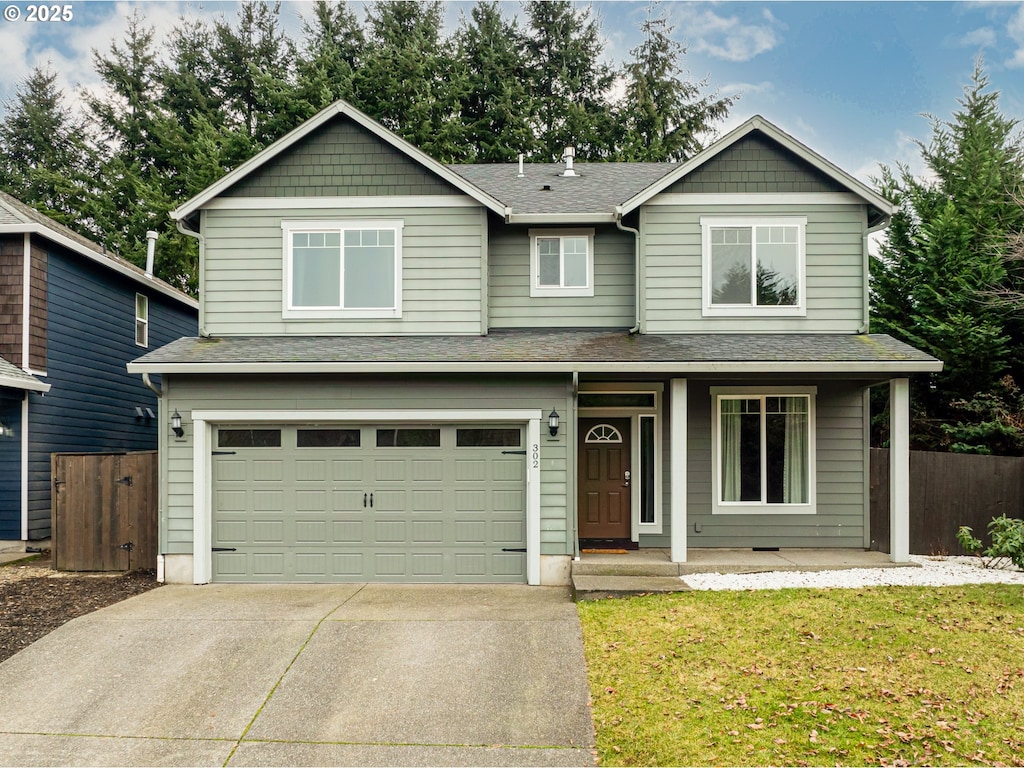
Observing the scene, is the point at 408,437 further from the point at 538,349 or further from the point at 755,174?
the point at 755,174

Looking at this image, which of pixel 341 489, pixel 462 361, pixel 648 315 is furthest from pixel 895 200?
pixel 341 489

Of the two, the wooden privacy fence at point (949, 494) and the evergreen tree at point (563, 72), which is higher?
the evergreen tree at point (563, 72)

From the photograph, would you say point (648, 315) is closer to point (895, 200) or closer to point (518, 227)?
point (518, 227)

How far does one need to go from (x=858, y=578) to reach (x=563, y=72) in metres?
20.9

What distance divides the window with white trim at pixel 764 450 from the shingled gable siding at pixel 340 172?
524cm

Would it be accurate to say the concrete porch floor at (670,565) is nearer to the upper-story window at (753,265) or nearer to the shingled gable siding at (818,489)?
the shingled gable siding at (818,489)

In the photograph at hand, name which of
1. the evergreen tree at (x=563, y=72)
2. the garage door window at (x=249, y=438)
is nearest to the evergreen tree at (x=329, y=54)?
the evergreen tree at (x=563, y=72)

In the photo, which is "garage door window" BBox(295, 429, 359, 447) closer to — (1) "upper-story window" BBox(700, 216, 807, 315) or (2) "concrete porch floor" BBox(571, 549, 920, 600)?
(2) "concrete porch floor" BBox(571, 549, 920, 600)

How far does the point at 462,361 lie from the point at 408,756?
16.7ft

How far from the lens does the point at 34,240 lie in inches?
456

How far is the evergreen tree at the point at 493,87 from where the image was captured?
76.0 ft

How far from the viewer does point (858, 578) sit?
28.3 feet

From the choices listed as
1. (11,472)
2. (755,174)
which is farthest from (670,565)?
(11,472)

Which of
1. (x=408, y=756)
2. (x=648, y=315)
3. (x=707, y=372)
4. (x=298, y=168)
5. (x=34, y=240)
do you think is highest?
(x=298, y=168)
